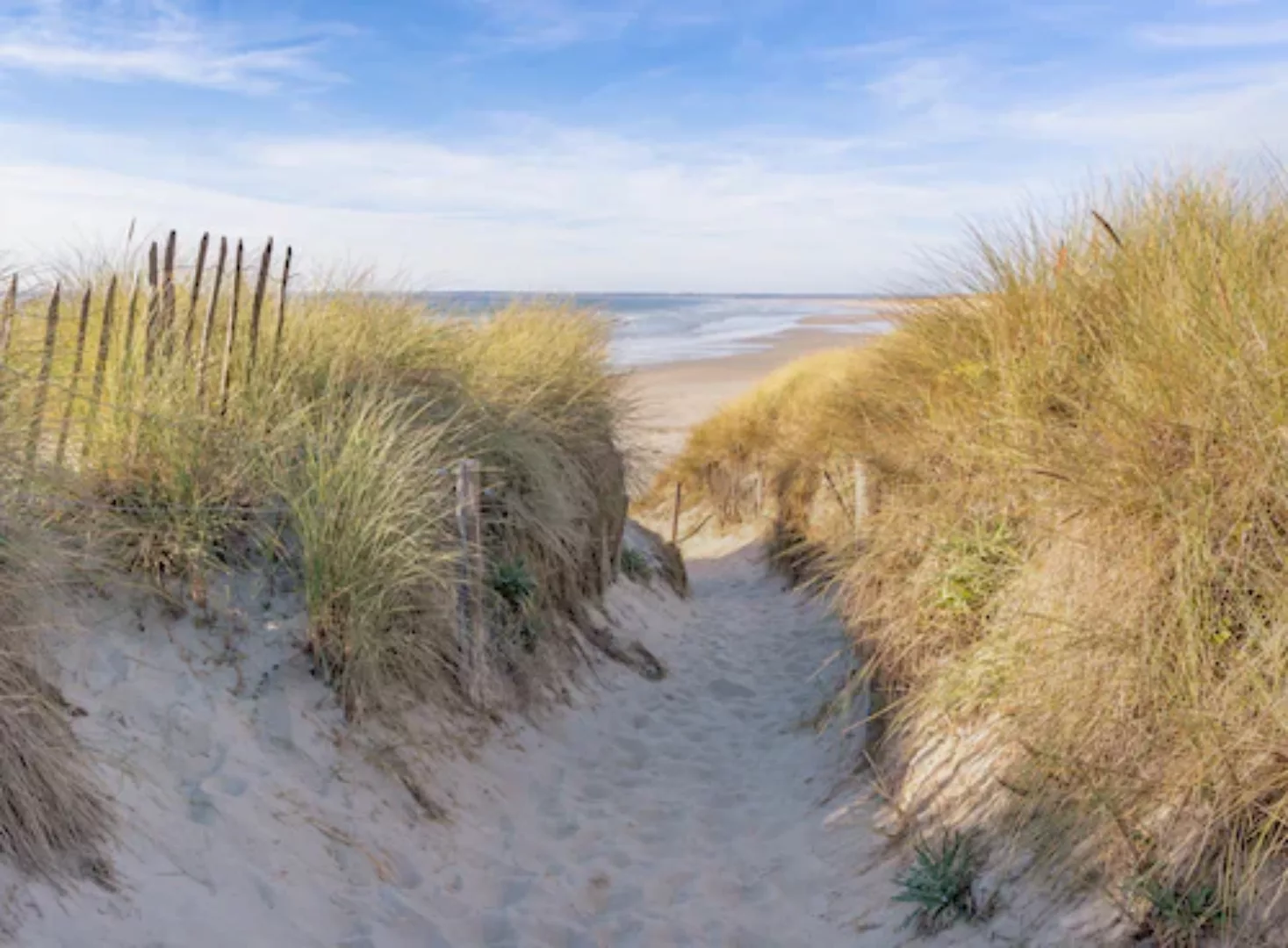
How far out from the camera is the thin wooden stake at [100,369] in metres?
4.60

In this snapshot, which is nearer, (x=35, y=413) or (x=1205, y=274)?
(x=1205, y=274)

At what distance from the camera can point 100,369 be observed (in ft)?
16.3

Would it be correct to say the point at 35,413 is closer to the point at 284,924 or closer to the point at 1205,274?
the point at 284,924

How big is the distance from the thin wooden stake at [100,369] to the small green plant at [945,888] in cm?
395

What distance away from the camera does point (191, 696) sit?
4.10 meters

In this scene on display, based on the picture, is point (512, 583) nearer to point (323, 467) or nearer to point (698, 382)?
point (323, 467)

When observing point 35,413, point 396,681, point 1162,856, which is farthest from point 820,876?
point 35,413

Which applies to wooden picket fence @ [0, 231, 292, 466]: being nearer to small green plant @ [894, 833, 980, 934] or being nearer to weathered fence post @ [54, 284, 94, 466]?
weathered fence post @ [54, 284, 94, 466]

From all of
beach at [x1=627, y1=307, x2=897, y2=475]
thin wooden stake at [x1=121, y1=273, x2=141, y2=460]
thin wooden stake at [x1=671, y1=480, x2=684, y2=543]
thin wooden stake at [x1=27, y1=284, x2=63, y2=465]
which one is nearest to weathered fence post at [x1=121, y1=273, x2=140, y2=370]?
thin wooden stake at [x1=121, y1=273, x2=141, y2=460]

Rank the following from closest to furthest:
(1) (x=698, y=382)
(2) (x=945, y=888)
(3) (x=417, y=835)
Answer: (2) (x=945, y=888), (3) (x=417, y=835), (1) (x=698, y=382)

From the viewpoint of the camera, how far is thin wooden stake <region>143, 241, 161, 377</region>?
5223mm

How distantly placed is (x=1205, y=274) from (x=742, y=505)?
430 inches

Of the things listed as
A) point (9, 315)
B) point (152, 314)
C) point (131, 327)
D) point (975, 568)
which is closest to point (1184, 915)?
point (975, 568)

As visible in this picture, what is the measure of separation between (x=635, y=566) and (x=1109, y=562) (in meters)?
6.89
